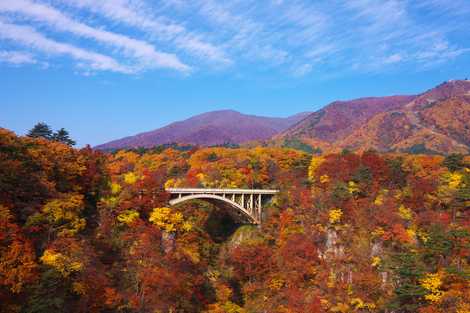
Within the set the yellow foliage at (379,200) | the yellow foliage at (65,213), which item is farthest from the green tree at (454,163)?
the yellow foliage at (65,213)

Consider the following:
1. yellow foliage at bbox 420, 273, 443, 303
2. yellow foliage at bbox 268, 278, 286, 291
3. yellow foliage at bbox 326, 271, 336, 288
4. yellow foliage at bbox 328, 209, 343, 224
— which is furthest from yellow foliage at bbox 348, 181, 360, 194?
yellow foliage at bbox 420, 273, 443, 303

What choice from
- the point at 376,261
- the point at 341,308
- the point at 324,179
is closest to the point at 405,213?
the point at 376,261

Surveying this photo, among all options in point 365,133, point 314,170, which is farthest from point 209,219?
point 365,133

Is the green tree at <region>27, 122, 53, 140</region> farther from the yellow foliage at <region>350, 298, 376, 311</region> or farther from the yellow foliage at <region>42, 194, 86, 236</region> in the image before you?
the yellow foliage at <region>350, 298, 376, 311</region>

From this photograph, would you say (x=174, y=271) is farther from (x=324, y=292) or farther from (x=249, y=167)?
(x=249, y=167)

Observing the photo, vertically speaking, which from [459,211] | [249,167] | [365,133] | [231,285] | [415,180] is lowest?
[231,285]

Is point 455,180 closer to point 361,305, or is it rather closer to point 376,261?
point 376,261

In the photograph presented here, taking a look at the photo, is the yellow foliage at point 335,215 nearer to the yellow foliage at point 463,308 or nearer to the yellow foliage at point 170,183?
the yellow foliage at point 463,308
